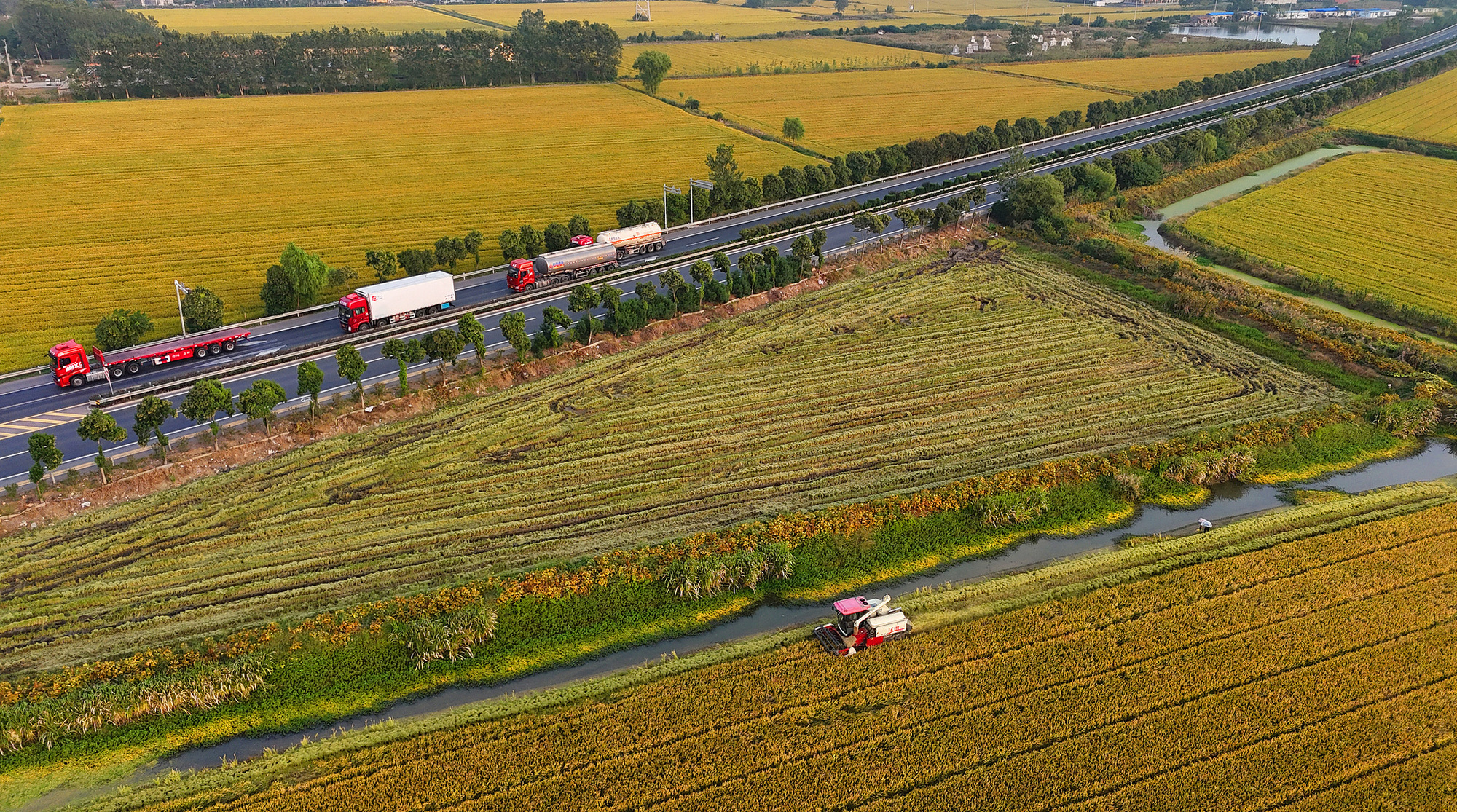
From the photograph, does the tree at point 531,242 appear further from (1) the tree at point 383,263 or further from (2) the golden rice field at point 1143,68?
(2) the golden rice field at point 1143,68

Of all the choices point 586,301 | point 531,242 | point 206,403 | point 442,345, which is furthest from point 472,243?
point 206,403

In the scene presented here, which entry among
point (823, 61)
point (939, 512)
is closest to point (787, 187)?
point (939, 512)

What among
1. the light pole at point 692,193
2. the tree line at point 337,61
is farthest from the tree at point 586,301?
the tree line at point 337,61

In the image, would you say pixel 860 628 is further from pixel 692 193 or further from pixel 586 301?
pixel 692 193

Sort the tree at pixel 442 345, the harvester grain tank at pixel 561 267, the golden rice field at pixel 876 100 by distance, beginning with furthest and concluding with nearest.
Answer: the golden rice field at pixel 876 100
the harvester grain tank at pixel 561 267
the tree at pixel 442 345

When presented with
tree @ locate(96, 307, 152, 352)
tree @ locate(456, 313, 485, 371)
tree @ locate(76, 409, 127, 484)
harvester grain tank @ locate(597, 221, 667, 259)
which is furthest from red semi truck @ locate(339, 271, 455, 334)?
tree @ locate(76, 409, 127, 484)

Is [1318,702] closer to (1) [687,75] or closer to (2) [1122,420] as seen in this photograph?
(2) [1122,420]
